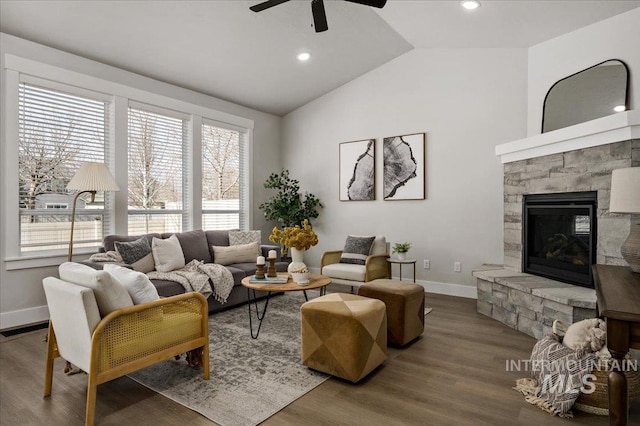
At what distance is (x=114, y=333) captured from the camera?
6.81 ft

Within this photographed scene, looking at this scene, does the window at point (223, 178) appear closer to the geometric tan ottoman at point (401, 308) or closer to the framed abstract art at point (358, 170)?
the framed abstract art at point (358, 170)

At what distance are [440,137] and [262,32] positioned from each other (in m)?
2.65

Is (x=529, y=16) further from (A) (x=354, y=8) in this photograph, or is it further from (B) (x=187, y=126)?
(B) (x=187, y=126)

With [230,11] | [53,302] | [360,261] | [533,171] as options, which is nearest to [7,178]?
[53,302]

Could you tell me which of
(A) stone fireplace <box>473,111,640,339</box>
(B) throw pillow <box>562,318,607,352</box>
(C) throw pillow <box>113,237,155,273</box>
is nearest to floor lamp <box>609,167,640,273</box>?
(B) throw pillow <box>562,318,607,352</box>

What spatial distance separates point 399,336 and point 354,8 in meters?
3.50

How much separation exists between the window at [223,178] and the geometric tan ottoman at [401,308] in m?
3.21

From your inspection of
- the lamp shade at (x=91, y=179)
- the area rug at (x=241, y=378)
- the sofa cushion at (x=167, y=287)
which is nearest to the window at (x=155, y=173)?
the lamp shade at (x=91, y=179)

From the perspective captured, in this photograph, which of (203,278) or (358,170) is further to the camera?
(358,170)

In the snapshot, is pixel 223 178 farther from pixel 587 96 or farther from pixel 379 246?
pixel 587 96

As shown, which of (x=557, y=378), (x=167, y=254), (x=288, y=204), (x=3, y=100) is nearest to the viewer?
(x=557, y=378)

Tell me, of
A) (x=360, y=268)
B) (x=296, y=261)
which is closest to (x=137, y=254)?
(x=296, y=261)

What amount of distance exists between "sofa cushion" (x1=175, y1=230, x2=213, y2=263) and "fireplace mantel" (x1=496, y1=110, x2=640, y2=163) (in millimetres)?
3692

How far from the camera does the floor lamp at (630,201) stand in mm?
2105
